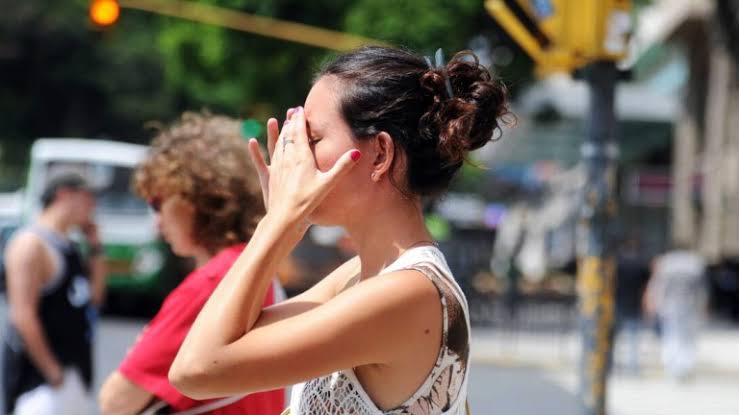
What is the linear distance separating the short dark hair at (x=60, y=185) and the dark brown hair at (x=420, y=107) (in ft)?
12.5

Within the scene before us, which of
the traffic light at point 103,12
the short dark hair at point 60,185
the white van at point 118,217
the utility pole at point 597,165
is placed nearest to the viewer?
the short dark hair at point 60,185

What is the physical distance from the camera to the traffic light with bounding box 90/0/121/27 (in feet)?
47.2

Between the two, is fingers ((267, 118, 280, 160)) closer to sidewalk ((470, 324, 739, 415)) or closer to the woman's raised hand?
the woman's raised hand

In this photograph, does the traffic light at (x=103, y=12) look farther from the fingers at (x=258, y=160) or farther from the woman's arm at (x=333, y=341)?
the woman's arm at (x=333, y=341)

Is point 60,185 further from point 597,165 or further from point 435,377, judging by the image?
point 435,377

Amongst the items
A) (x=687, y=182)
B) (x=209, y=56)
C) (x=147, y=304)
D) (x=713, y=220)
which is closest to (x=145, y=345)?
(x=147, y=304)

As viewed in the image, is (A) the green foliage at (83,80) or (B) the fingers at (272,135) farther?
(A) the green foliage at (83,80)

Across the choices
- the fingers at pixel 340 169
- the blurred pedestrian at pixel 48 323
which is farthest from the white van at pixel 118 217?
the fingers at pixel 340 169

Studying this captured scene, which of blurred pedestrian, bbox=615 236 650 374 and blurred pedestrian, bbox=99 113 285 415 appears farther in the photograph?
blurred pedestrian, bbox=615 236 650 374

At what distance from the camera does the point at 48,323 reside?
17.4ft

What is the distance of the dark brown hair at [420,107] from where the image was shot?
2.05 metres

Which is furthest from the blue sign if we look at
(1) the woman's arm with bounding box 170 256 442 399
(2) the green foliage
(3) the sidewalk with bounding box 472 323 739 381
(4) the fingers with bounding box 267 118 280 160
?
(2) the green foliage

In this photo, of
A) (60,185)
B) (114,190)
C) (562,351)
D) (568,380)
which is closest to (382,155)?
(60,185)

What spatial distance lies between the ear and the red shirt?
90cm
